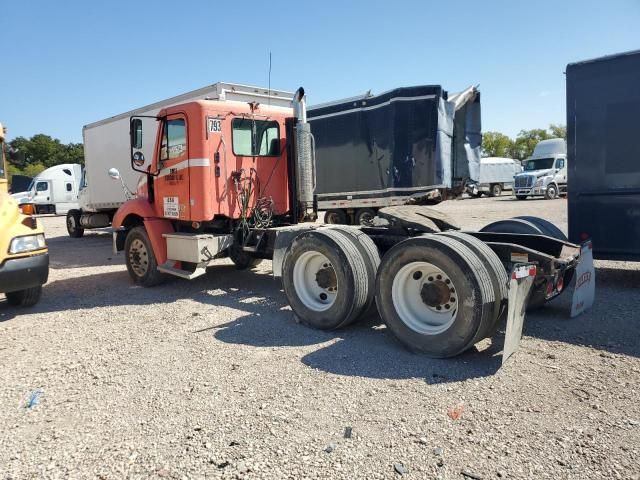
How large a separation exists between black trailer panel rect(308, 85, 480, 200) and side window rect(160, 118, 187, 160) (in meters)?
6.85

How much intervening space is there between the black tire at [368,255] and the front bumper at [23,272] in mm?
3895

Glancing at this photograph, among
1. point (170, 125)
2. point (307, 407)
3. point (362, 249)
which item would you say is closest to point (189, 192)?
point (170, 125)

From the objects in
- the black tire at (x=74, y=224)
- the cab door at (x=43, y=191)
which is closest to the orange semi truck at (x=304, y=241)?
the black tire at (x=74, y=224)

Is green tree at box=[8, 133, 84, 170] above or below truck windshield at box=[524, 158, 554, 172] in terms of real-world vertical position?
above

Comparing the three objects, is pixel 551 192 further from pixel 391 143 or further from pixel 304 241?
pixel 304 241

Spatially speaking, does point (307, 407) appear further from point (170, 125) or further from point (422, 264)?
point (170, 125)

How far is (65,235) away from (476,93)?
51.1ft

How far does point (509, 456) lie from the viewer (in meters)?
2.87

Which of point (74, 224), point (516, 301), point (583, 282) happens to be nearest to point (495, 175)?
point (74, 224)

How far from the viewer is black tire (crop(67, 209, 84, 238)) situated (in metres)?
17.3

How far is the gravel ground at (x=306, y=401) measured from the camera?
2875 mm

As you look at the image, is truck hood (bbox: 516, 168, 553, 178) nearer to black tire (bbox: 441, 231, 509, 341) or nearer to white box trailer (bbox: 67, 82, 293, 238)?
white box trailer (bbox: 67, 82, 293, 238)

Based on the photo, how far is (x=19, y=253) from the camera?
20.1 ft

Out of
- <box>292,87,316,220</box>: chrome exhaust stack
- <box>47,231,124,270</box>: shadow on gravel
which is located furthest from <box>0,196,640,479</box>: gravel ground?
<box>47,231,124,270</box>: shadow on gravel
